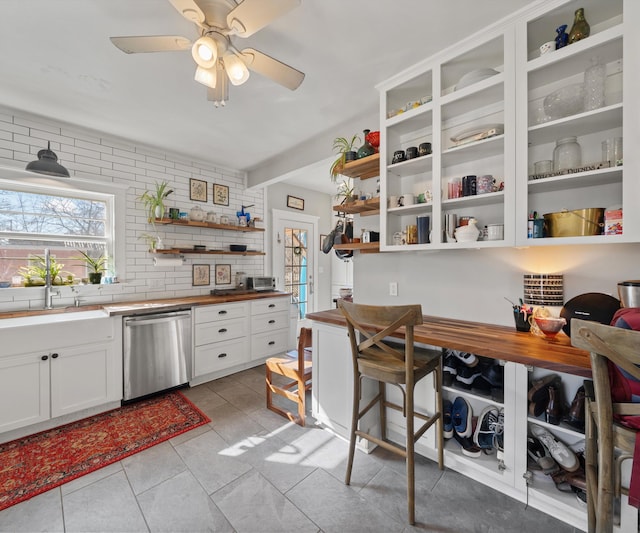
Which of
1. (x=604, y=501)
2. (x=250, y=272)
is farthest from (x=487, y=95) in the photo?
(x=250, y=272)

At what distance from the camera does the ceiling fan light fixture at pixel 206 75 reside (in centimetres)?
148

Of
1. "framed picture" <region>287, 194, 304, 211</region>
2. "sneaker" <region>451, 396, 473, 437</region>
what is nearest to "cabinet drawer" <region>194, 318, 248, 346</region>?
"framed picture" <region>287, 194, 304, 211</region>

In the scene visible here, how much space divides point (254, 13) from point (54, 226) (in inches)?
114

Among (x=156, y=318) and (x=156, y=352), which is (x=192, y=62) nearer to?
(x=156, y=318)

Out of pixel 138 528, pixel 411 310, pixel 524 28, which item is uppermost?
pixel 524 28

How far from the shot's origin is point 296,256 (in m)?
4.96

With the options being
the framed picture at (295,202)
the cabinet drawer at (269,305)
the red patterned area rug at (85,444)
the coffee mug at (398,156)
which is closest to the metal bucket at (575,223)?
the coffee mug at (398,156)

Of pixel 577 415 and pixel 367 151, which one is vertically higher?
pixel 367 151

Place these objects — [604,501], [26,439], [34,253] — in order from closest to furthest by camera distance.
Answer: [604,501], [26,439], [34,253]

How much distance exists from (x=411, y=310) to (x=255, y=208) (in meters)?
3.45

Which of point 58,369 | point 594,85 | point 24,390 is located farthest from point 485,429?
point 24,390

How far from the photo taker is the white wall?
1550 mm

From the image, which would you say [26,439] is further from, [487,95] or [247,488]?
[487,95]

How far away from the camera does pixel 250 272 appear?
168 inches
